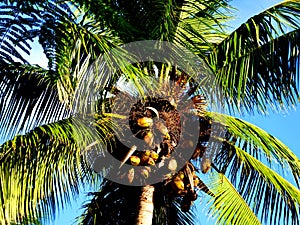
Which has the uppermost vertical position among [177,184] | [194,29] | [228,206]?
[194,29]

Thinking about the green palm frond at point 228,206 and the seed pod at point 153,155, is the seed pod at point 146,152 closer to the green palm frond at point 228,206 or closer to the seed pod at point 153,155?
the seed pod at point 153,155

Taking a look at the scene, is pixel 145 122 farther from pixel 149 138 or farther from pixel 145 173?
pixel 145 173

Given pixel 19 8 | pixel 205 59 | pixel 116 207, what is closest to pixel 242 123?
pixel 205 59

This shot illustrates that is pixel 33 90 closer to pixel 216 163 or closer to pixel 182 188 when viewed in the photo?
pixel 182 188

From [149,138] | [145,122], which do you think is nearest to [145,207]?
[149,138]

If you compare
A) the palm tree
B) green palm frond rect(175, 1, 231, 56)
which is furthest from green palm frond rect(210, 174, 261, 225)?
green palm frond rect(175, 1, 231, 56)

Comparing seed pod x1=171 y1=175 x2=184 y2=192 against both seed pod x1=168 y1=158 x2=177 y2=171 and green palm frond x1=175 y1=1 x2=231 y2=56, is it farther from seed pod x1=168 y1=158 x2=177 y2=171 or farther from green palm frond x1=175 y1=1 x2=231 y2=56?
green palm frond x1=175 y1=1 x2=231 y2=56

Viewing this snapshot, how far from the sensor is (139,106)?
633cm

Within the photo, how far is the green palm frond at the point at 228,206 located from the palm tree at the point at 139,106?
0.6 inches

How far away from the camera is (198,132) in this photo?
21.3ft

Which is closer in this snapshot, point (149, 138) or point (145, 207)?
point (149, 138)

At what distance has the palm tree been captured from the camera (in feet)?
19.1

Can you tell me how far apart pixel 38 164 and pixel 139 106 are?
3.75 feet

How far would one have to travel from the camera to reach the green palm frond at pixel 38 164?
223 inches
